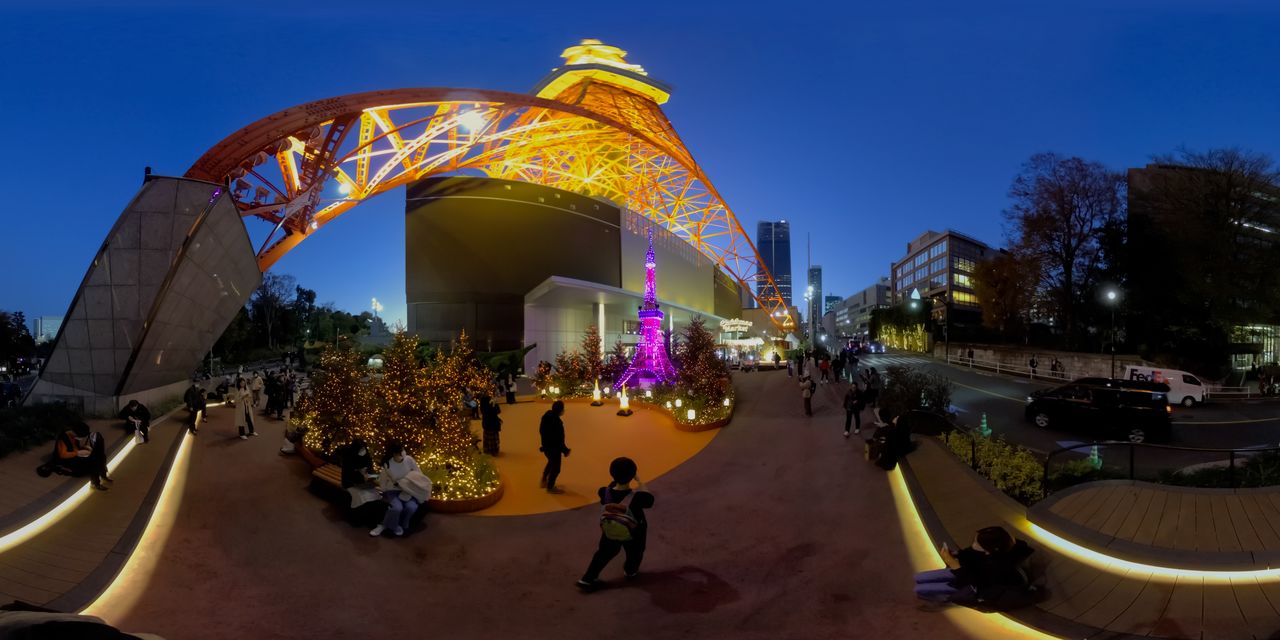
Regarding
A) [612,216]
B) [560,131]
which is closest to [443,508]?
[560,131]

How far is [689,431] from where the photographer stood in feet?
43.4

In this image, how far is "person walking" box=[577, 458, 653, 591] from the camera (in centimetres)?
516

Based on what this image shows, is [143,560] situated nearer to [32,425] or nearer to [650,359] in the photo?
[32,425]

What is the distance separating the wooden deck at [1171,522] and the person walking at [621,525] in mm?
4449

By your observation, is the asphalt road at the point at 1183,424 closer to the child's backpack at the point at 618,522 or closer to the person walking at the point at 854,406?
the person walking at the point at 854,406

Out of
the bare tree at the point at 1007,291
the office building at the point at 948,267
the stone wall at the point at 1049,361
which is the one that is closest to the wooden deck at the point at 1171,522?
the stone wall at the point at 1049,361

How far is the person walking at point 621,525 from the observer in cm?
516

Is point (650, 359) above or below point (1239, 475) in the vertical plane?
above

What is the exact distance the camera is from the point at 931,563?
5.56 meters

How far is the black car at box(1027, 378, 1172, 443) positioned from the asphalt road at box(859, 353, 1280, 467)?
29cm

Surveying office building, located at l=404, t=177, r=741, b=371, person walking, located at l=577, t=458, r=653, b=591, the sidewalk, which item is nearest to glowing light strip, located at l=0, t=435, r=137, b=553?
the sidewalk

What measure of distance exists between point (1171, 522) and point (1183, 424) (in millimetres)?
13293

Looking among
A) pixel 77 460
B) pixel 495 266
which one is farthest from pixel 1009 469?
pixel 495 266

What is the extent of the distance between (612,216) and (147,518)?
34207 millimetres
